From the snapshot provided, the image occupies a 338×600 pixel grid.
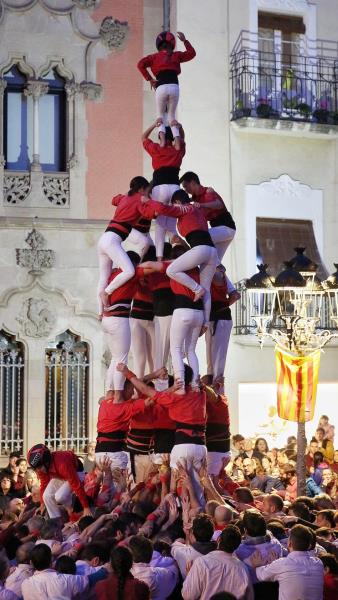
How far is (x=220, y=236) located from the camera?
14.2 meters

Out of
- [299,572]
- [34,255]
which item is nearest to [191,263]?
[299,572]

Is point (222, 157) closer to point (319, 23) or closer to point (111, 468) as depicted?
point (319, 23)

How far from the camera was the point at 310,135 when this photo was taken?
2366 cm

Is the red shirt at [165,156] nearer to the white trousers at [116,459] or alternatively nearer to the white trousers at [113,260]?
the white trousers at [113,260]

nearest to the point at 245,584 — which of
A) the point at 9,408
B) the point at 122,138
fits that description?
the point at 9,408

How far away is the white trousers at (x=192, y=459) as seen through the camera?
13.2 meters

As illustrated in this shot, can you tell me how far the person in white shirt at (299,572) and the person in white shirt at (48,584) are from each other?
4.51ft

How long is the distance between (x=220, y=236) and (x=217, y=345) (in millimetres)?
1235

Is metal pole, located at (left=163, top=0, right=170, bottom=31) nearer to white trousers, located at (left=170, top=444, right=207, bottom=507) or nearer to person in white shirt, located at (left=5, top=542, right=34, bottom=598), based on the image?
white trousers, located at (left=170, top=444, right=207, bottom=507)

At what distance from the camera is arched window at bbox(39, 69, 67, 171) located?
884 inches

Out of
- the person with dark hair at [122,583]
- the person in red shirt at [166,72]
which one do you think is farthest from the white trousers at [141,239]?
the person with dark hair at [122,583]

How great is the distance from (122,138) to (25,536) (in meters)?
12.9

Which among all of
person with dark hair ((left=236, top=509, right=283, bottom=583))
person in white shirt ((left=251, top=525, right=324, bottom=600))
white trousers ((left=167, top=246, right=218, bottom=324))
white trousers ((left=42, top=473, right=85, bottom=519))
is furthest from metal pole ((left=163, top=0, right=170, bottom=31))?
person in white shirt ((left=251, top=525, right=324, bottom=600))

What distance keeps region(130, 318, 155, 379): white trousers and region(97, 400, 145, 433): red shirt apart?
47 centimetres
